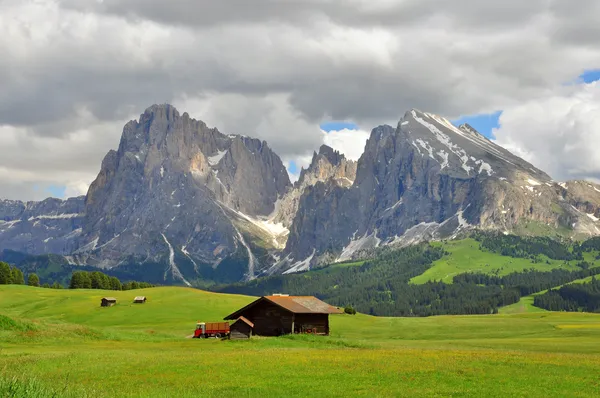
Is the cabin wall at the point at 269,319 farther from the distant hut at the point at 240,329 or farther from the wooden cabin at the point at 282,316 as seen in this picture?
the distant hut at the point at 240,329

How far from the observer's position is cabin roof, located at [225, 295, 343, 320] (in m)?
95.0

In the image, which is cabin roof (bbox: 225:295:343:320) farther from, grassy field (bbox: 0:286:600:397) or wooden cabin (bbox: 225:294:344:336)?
grassy field (bbox: 0:286:600:397)

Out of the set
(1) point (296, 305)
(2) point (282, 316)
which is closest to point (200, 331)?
(2) point (282, 316)

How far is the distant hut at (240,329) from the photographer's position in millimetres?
89250

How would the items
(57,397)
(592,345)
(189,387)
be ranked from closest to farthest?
(57,397) → (189,387) → (592,345)

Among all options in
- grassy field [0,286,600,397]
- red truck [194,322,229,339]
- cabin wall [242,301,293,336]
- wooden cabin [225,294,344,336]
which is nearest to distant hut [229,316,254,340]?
red truck [194,322,229,339]

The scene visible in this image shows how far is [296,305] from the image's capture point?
9731 centimetres

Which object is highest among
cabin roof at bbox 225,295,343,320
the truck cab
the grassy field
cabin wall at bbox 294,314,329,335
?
cabin roof at bbox 225,295,343,320

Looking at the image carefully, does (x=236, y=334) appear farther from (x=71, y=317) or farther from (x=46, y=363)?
(x=71, y=317)

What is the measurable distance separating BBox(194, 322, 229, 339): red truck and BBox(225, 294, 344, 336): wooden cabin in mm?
3709

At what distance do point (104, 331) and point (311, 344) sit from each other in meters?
25.4

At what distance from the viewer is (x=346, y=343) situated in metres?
76.7

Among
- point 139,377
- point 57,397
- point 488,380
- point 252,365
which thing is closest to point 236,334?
point 252,365

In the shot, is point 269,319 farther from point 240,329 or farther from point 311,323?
point 240,329
